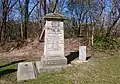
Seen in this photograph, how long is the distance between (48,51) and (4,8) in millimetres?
13006

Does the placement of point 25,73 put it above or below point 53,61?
below

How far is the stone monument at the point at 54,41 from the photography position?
781 centimetres

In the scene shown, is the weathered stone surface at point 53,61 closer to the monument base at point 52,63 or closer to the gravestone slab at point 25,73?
the monument base at point 52,63

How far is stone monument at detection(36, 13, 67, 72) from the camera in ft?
25.6

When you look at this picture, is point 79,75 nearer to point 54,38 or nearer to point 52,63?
point 52,63

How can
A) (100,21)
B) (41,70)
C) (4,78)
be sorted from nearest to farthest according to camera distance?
1. (4,78)
2. (41,70)
3. (100,21)

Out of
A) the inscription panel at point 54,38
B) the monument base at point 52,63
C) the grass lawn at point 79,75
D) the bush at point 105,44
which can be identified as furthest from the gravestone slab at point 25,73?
the bush at point 105,44

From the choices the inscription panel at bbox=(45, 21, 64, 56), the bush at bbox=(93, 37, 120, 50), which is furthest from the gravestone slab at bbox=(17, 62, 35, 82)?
the bush at bbox=(93, 37, 120, 50)

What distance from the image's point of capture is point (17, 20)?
26.3 metres

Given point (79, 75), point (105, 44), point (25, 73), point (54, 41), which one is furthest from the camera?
point (105, 44)

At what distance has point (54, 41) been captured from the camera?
7949 mm

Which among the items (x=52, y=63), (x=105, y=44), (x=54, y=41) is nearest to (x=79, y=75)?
(x=52, y=63)

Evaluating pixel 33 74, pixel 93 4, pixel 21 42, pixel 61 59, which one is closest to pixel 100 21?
pixel 93 4

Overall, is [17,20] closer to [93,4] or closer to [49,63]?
[93,4]
